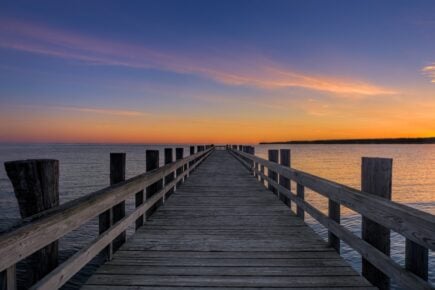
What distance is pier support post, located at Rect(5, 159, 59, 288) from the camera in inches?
95.2

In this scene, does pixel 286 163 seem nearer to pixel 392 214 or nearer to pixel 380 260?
pixel 380 260

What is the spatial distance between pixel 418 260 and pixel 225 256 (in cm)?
232

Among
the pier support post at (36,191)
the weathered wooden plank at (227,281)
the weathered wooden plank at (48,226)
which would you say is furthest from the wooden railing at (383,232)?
the pier support post at (36,191)

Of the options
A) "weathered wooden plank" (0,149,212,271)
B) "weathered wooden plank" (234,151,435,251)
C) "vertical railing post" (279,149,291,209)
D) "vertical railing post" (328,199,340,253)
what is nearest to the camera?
"weathered wooden plank" (0,149,212,271)

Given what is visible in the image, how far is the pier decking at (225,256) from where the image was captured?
3576 mm

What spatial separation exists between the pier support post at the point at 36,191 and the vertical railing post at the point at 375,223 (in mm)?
2926

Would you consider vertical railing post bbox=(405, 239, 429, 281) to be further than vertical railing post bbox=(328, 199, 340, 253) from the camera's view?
No

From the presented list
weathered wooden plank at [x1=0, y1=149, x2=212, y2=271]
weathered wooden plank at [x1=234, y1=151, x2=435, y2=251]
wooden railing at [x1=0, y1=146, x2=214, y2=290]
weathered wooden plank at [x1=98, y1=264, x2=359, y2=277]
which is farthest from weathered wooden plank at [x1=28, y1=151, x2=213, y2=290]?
weathered wooden plank at [x1=234, y1=151, x2=435, y2=251]

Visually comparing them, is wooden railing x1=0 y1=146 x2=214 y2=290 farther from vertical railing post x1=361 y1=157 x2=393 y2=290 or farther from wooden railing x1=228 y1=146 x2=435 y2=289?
vertical railing post x1=361 y1=157 x2=393 y2=290

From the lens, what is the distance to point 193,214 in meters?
7.19

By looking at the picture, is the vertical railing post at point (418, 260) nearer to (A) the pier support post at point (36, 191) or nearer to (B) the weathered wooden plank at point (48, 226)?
(B) the weathered wooden plank at point (48, 226)

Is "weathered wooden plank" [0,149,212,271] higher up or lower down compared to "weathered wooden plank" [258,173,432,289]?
higher up

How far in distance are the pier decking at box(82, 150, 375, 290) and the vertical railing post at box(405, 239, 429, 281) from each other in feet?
2.75

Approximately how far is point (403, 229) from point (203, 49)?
827 inches
